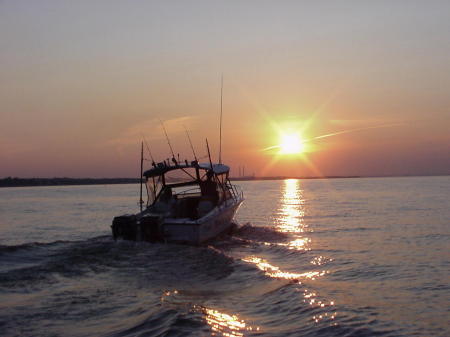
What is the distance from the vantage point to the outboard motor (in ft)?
61.1

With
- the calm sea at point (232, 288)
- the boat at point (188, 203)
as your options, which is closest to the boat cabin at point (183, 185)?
the boat at point (188, 203)

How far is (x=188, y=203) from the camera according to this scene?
2327 cm

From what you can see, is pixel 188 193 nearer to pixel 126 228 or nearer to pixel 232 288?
pixel 126 228

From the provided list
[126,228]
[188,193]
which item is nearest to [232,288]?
[126,228]

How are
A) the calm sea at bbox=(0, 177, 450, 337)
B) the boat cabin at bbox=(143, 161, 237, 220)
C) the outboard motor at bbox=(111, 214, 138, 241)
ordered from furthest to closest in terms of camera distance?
the boat cabin at bbox=(143, 161, 237, 220), the outboard motor at bbox=(111, 214, 138, 241), the calm sea at bbox=(0, 177, 450, 337)

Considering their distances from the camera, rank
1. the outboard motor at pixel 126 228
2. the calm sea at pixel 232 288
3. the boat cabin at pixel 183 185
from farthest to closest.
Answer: the boat cabin at pixel 183 185
the outboard motor at pixel 126 228
the calm sea at pixel 232 288

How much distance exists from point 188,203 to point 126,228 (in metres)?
4.96

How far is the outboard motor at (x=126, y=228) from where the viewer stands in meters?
18.6

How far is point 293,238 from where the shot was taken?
2480cm

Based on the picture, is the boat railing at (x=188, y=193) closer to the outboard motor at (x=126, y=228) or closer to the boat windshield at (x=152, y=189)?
the boat windshield at (x=152, y=189)

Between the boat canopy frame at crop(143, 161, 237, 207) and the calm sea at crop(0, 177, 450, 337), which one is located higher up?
the boat canopy frame at crop(143, 161, 237, 207)

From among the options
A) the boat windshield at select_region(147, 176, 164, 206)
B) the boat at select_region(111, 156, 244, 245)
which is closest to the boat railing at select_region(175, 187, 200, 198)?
the boat at select_region(111, 156, 244, 245)

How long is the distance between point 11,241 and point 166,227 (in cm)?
1069

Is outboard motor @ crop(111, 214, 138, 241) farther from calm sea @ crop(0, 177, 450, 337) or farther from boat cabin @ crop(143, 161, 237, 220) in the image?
boat cabin @ crop(143, 161, 237, 220)
